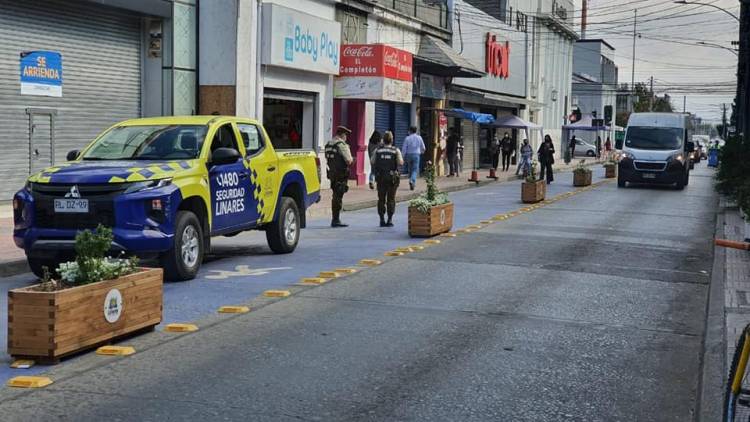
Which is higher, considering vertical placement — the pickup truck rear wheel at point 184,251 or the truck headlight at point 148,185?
the truck headlight at point 148,185

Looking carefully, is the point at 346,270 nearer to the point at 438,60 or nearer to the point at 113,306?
the point at 113,306

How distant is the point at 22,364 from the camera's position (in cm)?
697

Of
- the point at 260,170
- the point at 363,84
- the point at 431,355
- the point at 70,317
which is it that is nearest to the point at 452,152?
the point at 363,84

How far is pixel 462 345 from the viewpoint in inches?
309

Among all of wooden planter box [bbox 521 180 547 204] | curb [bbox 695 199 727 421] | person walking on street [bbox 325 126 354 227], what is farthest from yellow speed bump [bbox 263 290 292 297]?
wooden planter box [bbox 521 180 547 204]

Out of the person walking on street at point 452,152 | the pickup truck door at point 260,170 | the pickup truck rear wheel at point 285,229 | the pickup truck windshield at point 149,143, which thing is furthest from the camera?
the person walking on street at point 452,152

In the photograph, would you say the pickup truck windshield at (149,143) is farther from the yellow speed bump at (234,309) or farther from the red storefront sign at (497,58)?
the red storefront sign at (497,58)

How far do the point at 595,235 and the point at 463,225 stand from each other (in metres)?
2.84

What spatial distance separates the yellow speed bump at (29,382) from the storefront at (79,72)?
12.3 meters

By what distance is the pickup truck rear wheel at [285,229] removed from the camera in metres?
13.6

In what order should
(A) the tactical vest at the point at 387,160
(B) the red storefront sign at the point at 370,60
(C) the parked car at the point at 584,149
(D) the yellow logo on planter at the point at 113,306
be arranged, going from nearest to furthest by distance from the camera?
(D) the yellow logo on planter at the point at 113,306, (A) the tactical vest at the point at 387,160, (B) the red storefront sign at the point at 370,60, (C) the parked car at the point at 584,149

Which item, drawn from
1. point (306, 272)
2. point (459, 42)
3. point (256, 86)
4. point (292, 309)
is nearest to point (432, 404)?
point (292, 309)

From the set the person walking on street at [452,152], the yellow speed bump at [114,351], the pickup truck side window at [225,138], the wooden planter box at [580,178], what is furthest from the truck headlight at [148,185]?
the person walking on street at [452,152]

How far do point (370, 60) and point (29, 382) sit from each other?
23.9 m
